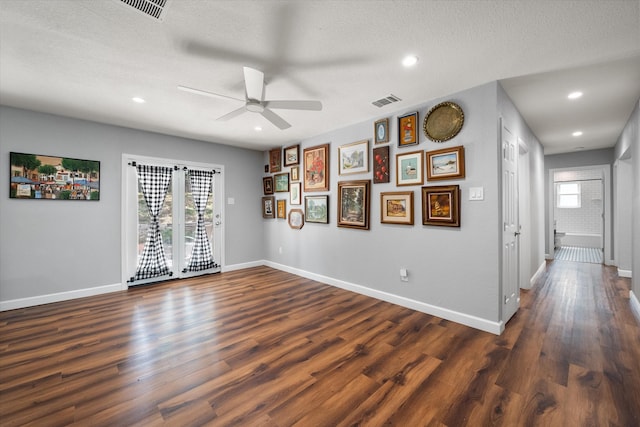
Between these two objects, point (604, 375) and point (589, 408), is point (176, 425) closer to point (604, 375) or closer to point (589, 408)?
point (589, 408)

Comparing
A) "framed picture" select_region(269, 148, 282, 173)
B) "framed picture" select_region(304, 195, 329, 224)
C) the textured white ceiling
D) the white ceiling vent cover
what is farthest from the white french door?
the white ceiling vent cover

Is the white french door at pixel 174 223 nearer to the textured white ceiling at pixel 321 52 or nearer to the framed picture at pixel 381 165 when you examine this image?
the textured white ceiling at pixel 321 52

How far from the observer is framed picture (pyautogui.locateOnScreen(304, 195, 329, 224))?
14.8 ft

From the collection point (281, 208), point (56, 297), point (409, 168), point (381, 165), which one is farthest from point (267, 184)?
point (56, 297)

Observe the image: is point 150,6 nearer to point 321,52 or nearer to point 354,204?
point 321,52

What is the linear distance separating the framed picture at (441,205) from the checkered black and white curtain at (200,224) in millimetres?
3987

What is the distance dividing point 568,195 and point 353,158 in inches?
366

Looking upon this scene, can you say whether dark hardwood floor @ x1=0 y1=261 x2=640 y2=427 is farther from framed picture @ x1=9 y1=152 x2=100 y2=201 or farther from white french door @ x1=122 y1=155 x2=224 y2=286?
framed picture @ x1=9 y1=152 x2=100 y2=201

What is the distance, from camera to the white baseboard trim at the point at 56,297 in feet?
11.1

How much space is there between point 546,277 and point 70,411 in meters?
6.53

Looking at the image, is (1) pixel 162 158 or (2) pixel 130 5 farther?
(1) pixel 162 158

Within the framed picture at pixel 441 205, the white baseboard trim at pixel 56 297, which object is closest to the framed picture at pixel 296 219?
the framed picture at pixel 441 205

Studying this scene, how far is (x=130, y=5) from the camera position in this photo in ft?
5.48

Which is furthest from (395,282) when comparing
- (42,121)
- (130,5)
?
(42,121)
